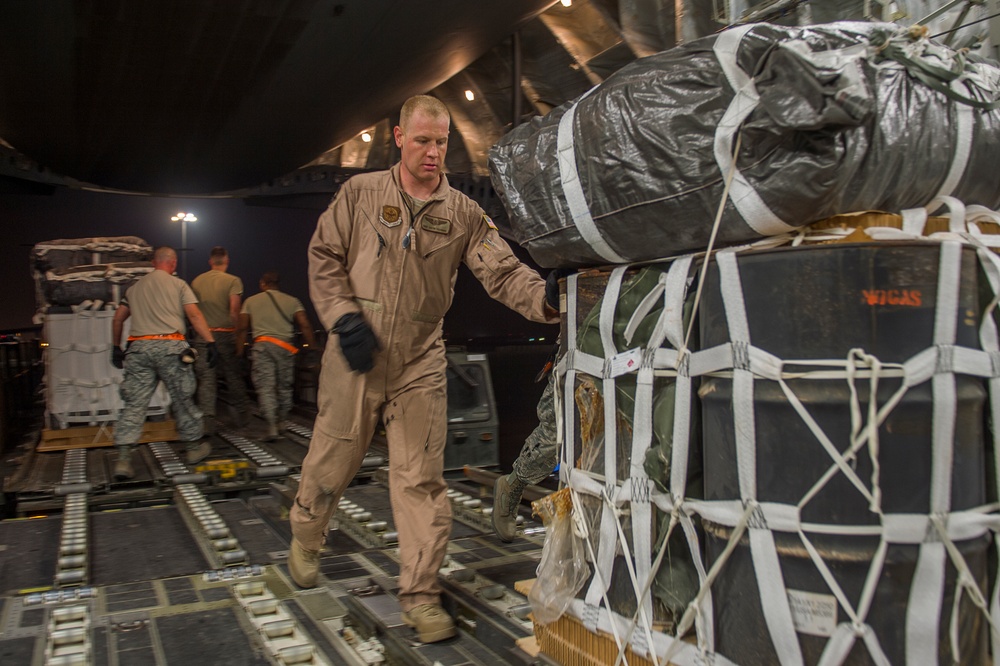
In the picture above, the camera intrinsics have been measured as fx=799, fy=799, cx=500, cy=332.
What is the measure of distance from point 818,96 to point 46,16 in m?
8.95

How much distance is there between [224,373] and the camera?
9.30 metres

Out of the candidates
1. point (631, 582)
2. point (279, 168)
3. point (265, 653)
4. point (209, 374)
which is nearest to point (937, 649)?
point (631, 582)

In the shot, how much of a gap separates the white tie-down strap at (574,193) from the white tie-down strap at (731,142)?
17.1 inches

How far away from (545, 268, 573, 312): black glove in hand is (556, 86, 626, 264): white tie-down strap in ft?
1.03

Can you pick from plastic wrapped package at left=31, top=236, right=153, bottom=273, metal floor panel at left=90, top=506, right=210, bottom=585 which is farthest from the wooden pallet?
metal floor panel at left=90, top=506, right=210, bottom=585

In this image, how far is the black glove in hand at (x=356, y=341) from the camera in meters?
2.92

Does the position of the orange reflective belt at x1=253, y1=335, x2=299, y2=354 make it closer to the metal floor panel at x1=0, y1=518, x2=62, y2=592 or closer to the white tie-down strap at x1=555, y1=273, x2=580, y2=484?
the metal floor panel at x1=0, y1=518, x2=62, y2=592

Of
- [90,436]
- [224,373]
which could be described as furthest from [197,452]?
[224,373]

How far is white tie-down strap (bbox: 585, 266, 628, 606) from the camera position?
2158 millimetres

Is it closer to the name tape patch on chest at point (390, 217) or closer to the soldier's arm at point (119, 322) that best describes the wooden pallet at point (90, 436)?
the soldier's arm at point (119, 322)

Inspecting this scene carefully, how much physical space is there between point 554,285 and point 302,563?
1.72 m

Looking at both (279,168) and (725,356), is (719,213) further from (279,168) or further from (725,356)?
(279,168)

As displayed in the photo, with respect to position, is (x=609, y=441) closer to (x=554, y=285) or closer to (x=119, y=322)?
(x=554, y=285)

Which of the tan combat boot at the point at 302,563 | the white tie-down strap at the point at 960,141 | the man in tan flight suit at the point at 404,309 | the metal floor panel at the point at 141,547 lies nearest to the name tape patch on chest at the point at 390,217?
the man in tan flight suit at the point at 404,309
